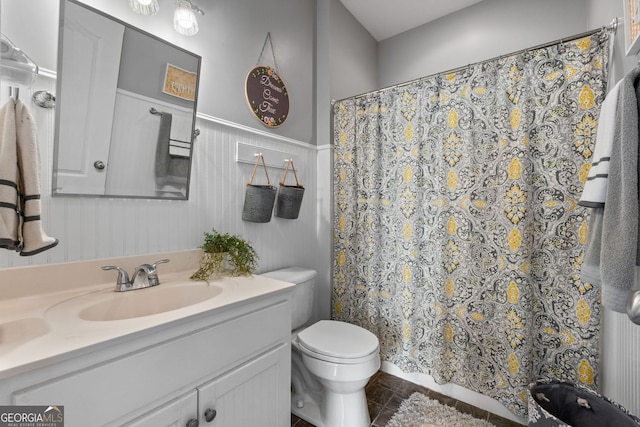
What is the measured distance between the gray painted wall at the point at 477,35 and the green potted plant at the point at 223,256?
2224 mm

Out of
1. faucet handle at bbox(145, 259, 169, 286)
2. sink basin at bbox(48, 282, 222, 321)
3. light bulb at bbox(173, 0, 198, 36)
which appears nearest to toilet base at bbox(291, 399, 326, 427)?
sink basin at bbox(48, 282, 222, 321)

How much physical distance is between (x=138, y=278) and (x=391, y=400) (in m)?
1.52

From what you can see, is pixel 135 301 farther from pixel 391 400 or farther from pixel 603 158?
pixel 603 158

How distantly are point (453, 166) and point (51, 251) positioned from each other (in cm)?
188

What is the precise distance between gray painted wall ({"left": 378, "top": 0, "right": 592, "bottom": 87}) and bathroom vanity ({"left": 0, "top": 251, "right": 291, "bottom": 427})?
239cm

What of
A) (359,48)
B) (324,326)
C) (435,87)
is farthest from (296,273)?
(359,48)

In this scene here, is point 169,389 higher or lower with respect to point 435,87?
lower

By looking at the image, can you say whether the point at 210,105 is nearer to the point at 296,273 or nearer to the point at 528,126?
the point at 296,273

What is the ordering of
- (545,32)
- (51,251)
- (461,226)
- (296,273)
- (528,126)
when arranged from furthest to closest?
(545,32), (296,273), (461,226), (528,126), (51,251)

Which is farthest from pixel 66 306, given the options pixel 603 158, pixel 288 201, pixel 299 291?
pixel 603 158

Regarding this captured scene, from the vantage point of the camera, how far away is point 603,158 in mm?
906

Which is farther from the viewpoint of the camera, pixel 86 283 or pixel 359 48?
pixel 359 48

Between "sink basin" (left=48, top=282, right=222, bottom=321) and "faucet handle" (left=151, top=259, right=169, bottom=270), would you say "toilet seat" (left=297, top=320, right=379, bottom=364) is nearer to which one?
"sink basin" (left=48, top=282, right=222, bottom=321)

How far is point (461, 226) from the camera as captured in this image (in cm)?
157
